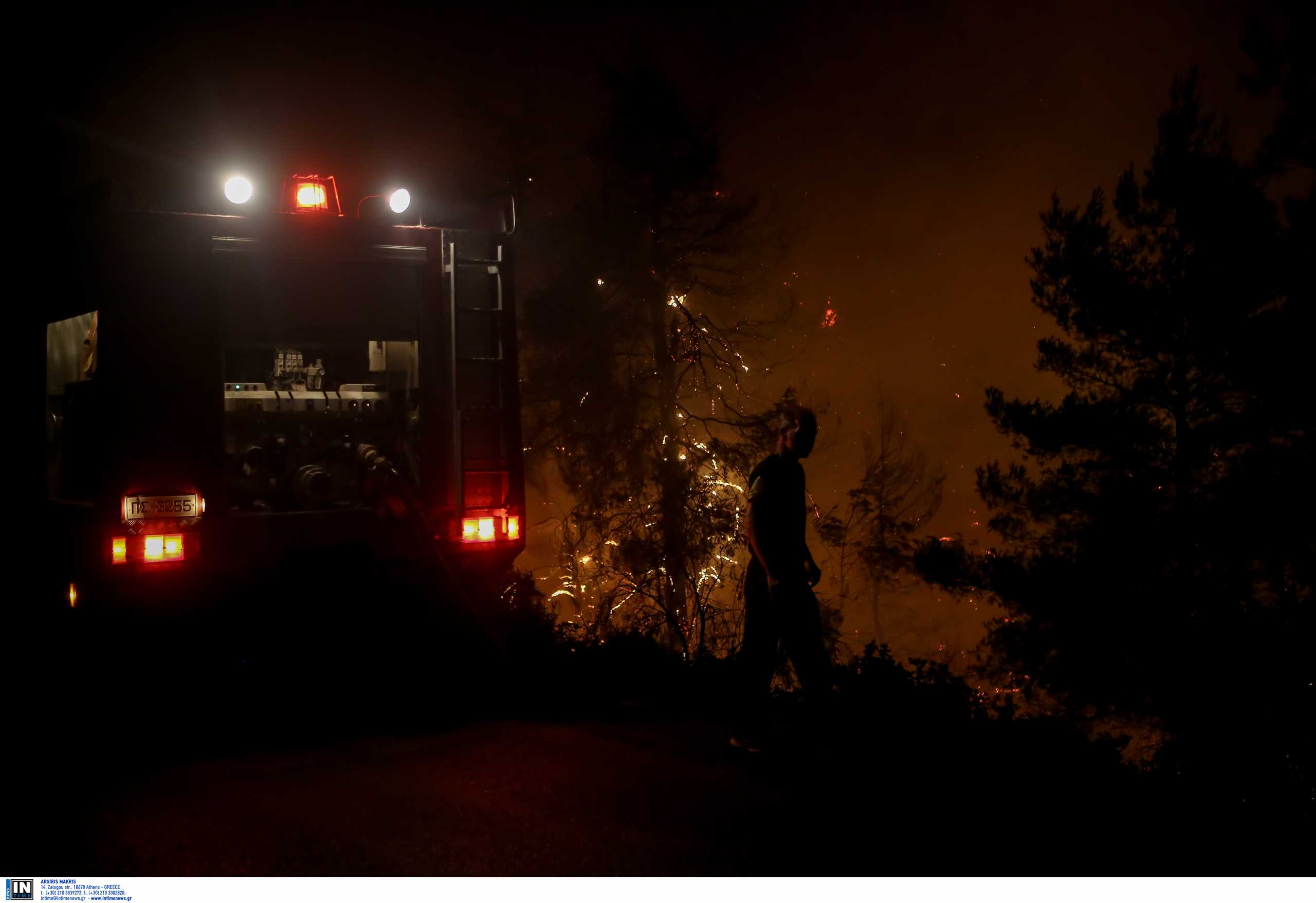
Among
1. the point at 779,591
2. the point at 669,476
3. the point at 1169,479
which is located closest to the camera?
the point at 779,591

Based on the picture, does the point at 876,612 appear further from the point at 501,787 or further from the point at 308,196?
the point at 501,787

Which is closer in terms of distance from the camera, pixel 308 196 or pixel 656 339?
pixel 308 196

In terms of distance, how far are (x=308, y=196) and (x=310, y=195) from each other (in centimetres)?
1

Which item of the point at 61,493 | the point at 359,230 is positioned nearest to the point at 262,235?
the point at 359,230

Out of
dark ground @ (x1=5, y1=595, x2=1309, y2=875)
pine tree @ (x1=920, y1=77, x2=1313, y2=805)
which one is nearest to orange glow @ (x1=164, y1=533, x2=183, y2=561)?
dark ground @ (x1=5, y1=595, x2=1309, y2=875)

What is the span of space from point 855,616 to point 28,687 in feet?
123

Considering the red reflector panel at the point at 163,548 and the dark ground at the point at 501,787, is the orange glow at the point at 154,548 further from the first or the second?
the dark ground at the point at 501,787

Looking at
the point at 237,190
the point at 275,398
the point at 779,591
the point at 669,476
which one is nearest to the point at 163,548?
the point at 275,398

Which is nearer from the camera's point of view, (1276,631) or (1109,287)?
(1276,631)

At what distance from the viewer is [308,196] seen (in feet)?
22.4

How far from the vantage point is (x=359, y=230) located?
6914 millimetres

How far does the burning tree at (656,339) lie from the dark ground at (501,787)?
14.6 m

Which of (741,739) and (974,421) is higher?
(974,421)

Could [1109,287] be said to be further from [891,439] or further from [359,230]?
[891,439]
